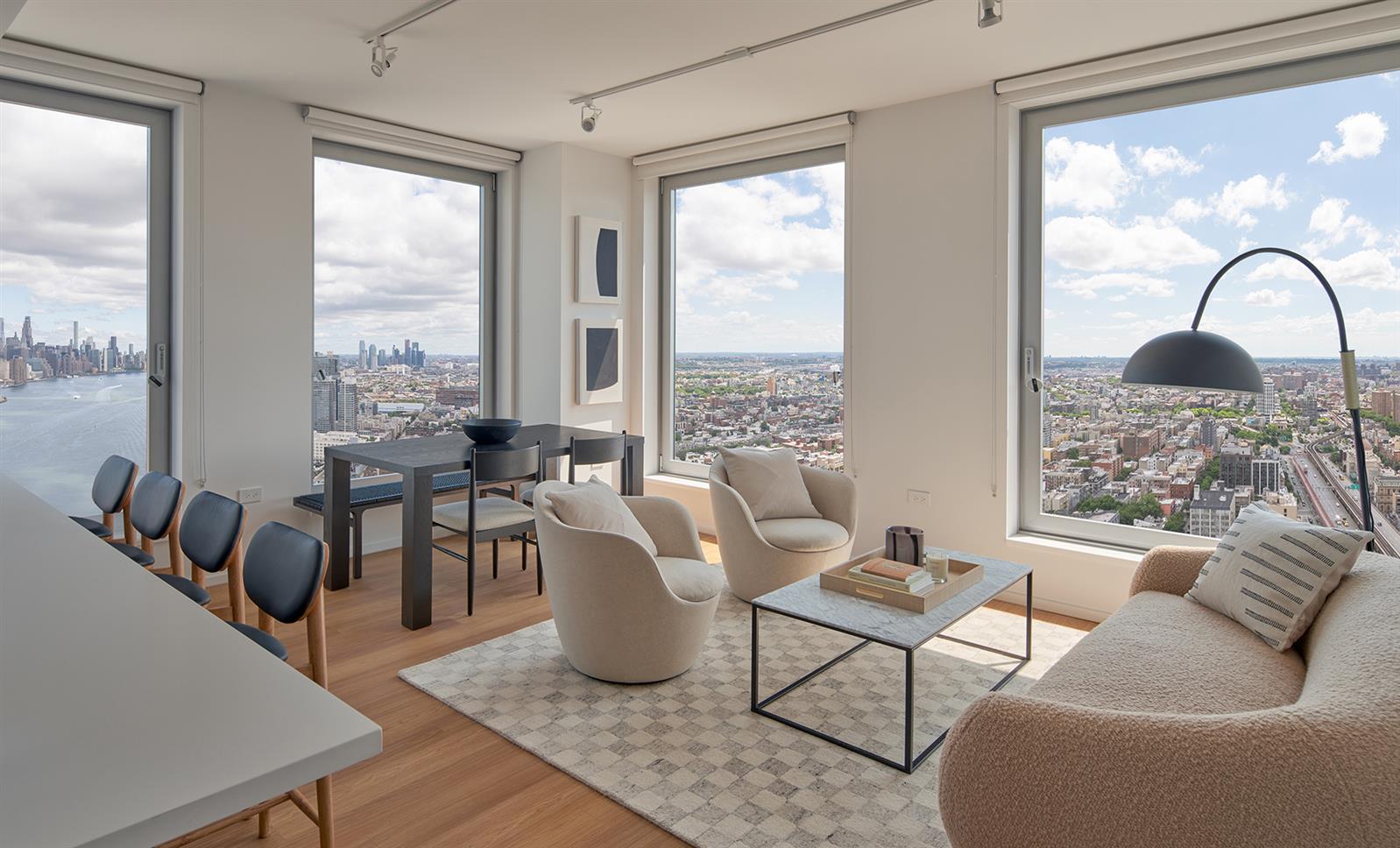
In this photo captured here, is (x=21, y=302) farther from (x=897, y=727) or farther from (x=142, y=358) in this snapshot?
(x=897, y=727)

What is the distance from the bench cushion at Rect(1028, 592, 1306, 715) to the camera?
2.01m

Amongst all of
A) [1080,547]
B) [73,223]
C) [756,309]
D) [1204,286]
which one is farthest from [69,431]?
[1204,286]

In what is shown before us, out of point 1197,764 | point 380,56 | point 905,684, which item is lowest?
point 905,684

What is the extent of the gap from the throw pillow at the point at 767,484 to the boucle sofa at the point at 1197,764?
2.32 meters

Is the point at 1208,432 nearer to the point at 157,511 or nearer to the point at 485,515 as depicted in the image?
the point at 485,515

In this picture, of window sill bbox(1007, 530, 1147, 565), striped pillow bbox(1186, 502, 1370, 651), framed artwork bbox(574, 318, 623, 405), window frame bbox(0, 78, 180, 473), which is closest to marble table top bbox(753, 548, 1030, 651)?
striped pillow bbox(1186, 502, 1370, 651)

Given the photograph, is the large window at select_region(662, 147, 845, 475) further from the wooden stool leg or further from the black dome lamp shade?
the wooden stool leg

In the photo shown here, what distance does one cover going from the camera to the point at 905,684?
2.91 metres

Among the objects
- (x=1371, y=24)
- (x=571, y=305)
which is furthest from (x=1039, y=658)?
(x=571, y=305)

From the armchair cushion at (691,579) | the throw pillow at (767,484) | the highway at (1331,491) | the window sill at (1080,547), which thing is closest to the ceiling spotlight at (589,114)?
the throw pillow at (767,484)

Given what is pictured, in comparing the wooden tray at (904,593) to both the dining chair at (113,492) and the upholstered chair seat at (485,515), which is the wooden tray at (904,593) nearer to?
the upholstered chair seat at (485,515)

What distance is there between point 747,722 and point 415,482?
1871mm

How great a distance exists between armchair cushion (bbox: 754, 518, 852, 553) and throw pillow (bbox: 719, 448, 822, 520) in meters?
0.05

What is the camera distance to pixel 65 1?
326 centimetres
